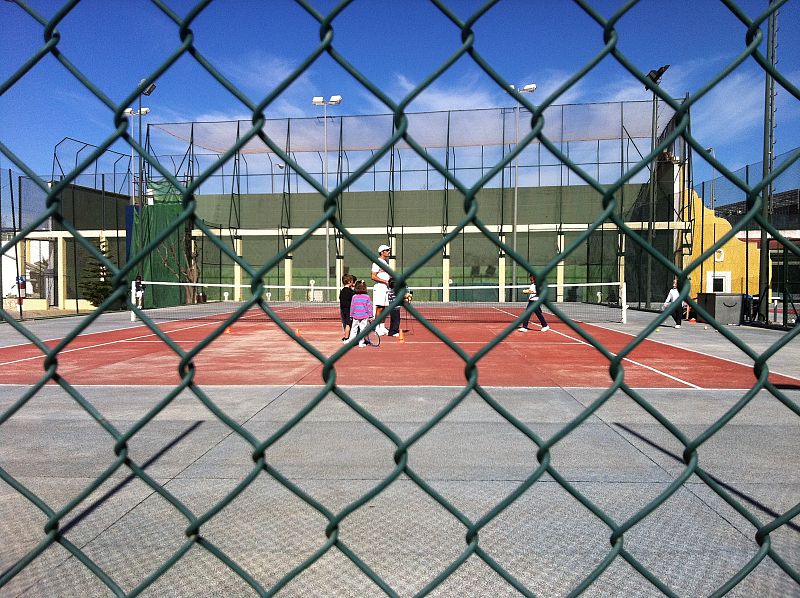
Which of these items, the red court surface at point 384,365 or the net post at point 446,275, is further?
the net post at point 446,275

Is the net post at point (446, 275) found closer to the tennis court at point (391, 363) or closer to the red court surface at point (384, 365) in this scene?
the tennis court at point (391, 363)

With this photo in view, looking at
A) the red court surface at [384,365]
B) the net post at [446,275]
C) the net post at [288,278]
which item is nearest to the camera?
the red court surface at [384,365]

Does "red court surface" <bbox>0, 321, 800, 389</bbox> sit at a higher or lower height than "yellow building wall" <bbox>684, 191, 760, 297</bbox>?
lower

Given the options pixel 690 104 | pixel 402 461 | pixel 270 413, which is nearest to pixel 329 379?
pixel 402 461

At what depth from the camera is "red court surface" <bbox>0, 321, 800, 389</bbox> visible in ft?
24.0

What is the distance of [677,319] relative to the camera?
1683 cm

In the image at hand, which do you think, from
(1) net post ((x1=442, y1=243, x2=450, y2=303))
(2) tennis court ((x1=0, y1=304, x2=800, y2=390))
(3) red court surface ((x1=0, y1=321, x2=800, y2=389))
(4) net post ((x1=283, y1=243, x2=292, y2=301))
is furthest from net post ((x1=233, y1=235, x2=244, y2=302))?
(3) red court surface ((x1=0, y1=321, x2=800, y2=389))

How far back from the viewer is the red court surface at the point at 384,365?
732cm

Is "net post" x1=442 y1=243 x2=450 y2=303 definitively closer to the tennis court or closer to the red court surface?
the tennis court

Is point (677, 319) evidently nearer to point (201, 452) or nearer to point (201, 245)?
point (201, 452)

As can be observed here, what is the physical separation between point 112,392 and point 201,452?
9.50 feet

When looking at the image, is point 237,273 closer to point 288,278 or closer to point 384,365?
point 288,278

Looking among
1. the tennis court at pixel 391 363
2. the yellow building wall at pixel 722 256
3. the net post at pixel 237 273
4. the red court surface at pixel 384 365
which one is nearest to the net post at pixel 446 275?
the net post at pixel 237 273

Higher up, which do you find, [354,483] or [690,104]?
[690,104]
